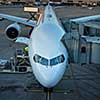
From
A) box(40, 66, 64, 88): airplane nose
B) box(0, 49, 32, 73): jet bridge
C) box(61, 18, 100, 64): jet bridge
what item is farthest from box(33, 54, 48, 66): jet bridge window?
box(0, 49, 32, 73): jet bridge

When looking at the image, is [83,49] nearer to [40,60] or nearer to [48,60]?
[40,60]

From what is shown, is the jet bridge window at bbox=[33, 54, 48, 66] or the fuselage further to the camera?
the jet bridge window at bbox=[33, 54, 48, 66]

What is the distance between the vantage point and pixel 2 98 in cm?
2100

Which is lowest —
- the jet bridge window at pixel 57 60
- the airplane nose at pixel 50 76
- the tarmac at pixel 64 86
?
the tarmac at pixel 64 86

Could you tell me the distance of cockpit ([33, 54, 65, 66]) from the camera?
1888 centimetres

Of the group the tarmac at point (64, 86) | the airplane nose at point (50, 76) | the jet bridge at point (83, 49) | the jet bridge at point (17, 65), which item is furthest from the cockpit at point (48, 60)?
the jet bridge at point (17, 65)

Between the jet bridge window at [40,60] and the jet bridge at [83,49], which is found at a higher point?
the jet bridge window at [40,60]

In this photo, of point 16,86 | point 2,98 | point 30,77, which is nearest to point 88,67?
point 30,77

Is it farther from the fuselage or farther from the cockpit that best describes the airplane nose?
the cockpit

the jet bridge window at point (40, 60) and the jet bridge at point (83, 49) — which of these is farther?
the jet bridge at point (83, 49)

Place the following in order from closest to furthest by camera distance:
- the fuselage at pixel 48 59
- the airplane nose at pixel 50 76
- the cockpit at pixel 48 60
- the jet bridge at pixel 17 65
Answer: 1. the airplane nose at pixel 50 76
2. the fuselage at pixel 48 59
3. the cockpit at pixel 48 60
4. the jet bridge at pixel 17 65

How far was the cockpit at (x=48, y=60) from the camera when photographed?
61.9ft

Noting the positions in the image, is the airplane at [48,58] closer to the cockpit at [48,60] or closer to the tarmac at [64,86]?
the cockpit at [48,60]

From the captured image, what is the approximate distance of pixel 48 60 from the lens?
61.9ft
